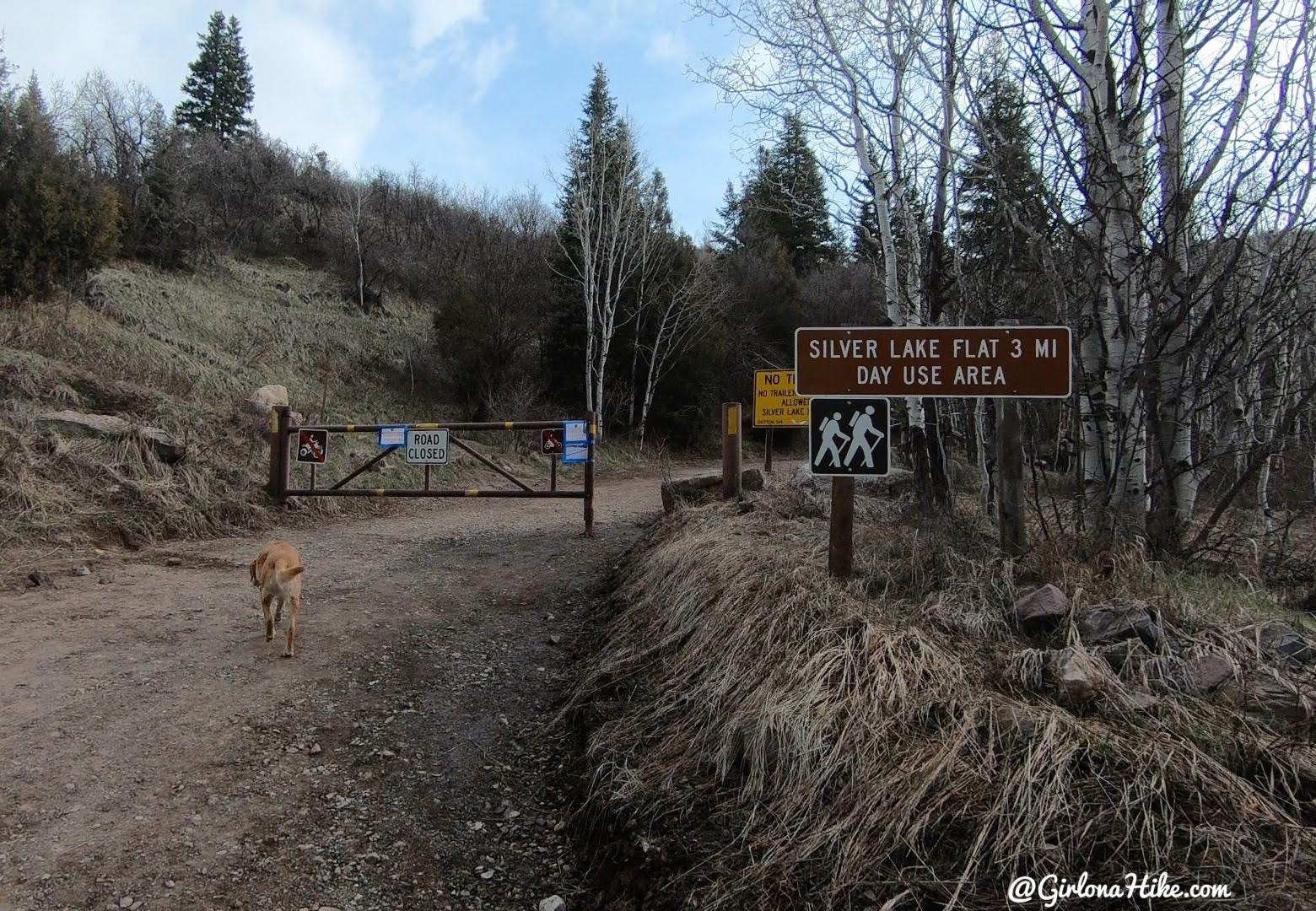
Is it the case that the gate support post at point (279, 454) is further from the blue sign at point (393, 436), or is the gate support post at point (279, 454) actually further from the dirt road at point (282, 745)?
the dirt road at point (282, 745)

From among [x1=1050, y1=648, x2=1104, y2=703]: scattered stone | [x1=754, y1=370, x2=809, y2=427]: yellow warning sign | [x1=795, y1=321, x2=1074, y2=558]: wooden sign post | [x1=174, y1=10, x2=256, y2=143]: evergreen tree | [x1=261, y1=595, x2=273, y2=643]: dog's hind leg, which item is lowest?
[x1=261, y1=595, x2=273, y2=643]: dog's hind leg

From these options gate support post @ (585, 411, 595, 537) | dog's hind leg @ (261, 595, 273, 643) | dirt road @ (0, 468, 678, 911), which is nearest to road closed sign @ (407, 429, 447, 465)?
gate support post @ (585, 411, 595, 537)

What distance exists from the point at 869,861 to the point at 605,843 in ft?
3.45

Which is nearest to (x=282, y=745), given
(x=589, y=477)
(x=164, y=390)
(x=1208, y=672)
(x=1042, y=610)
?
(x=1042, y=610)

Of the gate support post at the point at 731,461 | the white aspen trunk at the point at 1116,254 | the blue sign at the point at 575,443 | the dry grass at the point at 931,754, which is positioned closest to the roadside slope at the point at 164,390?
the blue sign at the point at 575,443

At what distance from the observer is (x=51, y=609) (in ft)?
17.3

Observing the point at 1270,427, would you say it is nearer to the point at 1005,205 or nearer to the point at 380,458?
the point at 1005,205

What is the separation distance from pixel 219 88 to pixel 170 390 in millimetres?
36597

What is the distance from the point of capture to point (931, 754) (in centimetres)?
233

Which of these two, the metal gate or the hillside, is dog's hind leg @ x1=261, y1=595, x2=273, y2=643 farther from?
the metal gate

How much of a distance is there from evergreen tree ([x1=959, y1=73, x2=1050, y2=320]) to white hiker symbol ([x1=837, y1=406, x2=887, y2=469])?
1.94 meters

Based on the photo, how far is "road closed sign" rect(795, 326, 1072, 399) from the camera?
395 cm

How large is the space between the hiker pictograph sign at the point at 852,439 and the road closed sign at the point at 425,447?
6.25 meters

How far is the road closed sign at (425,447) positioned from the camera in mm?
9195
